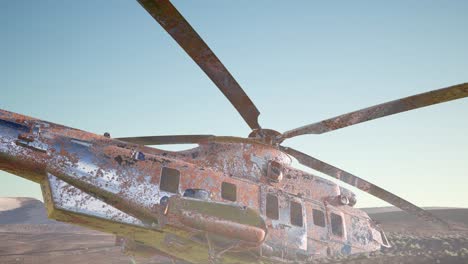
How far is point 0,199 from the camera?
86125 mm

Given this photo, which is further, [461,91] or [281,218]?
[281,218]

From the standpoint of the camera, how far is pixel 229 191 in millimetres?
7078

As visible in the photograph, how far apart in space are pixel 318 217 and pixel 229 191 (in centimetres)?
312

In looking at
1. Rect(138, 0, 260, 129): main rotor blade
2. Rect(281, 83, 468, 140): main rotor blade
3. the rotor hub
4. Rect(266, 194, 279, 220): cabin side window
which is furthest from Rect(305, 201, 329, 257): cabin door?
Rect(138, 0, 260, 129): main rotor blade

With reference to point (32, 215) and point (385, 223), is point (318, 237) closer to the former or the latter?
point (385, 223)

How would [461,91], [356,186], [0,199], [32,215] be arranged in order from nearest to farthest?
[461,91] → [356,186] → [32,215] → [0,199]

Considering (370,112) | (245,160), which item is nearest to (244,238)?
(245,160)

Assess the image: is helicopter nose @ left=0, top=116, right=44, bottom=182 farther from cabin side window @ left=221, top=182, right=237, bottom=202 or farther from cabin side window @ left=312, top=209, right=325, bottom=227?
cabin side window @ left=312, top=209, right=325, bottom=227

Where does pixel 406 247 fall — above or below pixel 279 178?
below

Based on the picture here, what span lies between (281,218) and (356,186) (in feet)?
12.2

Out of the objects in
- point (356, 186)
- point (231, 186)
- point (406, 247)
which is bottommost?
point (406, 247)

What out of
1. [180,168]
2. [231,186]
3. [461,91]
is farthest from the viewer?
[231,186]

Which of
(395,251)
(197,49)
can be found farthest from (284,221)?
(395,251)

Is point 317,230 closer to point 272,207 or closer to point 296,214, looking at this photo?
point 296,214
